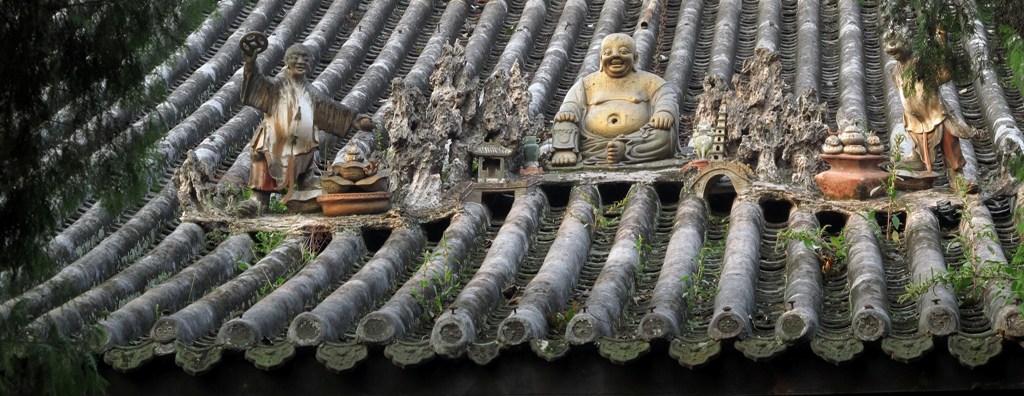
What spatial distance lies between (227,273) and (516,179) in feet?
7.00

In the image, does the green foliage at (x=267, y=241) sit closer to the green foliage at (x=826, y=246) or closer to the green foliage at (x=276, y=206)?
the green foliage at (x=276, y=206)

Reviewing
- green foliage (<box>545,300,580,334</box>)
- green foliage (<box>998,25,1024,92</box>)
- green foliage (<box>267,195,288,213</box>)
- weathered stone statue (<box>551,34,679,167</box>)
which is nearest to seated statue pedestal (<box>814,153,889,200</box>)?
weathered stone statue (<box>551,34,679,167</box>)

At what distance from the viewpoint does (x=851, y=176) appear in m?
13.0

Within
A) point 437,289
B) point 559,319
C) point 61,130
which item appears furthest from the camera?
point 437,289

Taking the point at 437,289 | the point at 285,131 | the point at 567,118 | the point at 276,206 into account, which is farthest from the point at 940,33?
the point at 276,206

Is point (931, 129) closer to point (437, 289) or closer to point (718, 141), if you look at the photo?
point (718, 141)

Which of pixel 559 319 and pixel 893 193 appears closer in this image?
pixel 559 319


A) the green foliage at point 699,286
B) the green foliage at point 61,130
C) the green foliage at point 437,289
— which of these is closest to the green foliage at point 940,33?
the green foliage at point 699,286

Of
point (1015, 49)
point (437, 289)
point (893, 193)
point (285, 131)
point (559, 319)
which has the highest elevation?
point (1015, 49)

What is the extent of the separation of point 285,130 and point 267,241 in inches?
35.9

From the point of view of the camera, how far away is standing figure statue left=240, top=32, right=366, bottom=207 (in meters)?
13.9

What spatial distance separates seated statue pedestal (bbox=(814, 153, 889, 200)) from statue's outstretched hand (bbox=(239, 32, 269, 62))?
384cm

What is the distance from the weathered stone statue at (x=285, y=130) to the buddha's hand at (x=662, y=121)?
2397mm

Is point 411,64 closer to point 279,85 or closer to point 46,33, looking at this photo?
point 279,85
